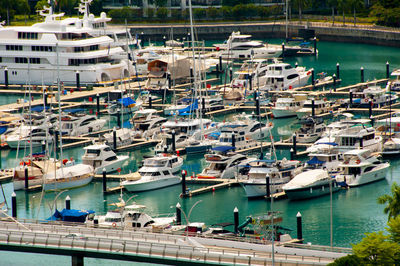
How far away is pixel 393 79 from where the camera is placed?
106 meters

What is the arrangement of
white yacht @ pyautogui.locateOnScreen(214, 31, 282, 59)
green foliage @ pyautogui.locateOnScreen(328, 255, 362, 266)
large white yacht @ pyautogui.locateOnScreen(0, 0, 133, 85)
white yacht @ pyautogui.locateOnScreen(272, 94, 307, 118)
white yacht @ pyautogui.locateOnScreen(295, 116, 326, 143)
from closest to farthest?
green foliage @ pyautogui.locateOnScreen(328, 255, 362, 266) → white yacht @ pyautogui.locateOnScreen(295, 116, 326, 143) → white yacht @ pyautogui.locateOnScreen(272, 94, 307, 118) → large white yacht @ pyautogui.locateOnScreen(0, 0, 133, 85) → white yacht @ pyautogui.locateOnScreen(214, 31, 282, 59)

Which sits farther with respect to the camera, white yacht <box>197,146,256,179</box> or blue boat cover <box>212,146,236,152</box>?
blue boat cover <box>212,146,236,152</box>

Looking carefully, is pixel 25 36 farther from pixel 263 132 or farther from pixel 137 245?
pixel 137 245

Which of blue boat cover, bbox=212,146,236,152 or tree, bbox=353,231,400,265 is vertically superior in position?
tree, bbox=353,231,400,265

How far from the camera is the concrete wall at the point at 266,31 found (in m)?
139

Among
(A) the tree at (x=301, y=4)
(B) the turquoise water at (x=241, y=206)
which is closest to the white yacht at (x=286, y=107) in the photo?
(B) the turquoise water at (x=241, y=206)

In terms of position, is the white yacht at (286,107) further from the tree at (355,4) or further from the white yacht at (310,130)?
the tree at (355,4)

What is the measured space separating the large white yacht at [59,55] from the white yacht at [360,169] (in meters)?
45.7

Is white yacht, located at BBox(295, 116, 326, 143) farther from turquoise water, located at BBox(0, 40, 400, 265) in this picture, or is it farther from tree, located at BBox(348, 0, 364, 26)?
tree, located at BBox(348, 0, 364, 26)

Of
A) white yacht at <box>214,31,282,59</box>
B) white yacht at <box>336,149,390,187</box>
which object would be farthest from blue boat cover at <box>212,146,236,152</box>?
white yacht at <box>214,31,282,59</box>

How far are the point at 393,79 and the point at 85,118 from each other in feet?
122

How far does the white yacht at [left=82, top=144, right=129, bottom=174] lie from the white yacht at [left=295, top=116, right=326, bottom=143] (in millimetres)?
14824

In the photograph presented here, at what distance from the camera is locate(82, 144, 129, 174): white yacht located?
234ft

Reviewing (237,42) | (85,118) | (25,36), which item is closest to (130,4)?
(237,42)
